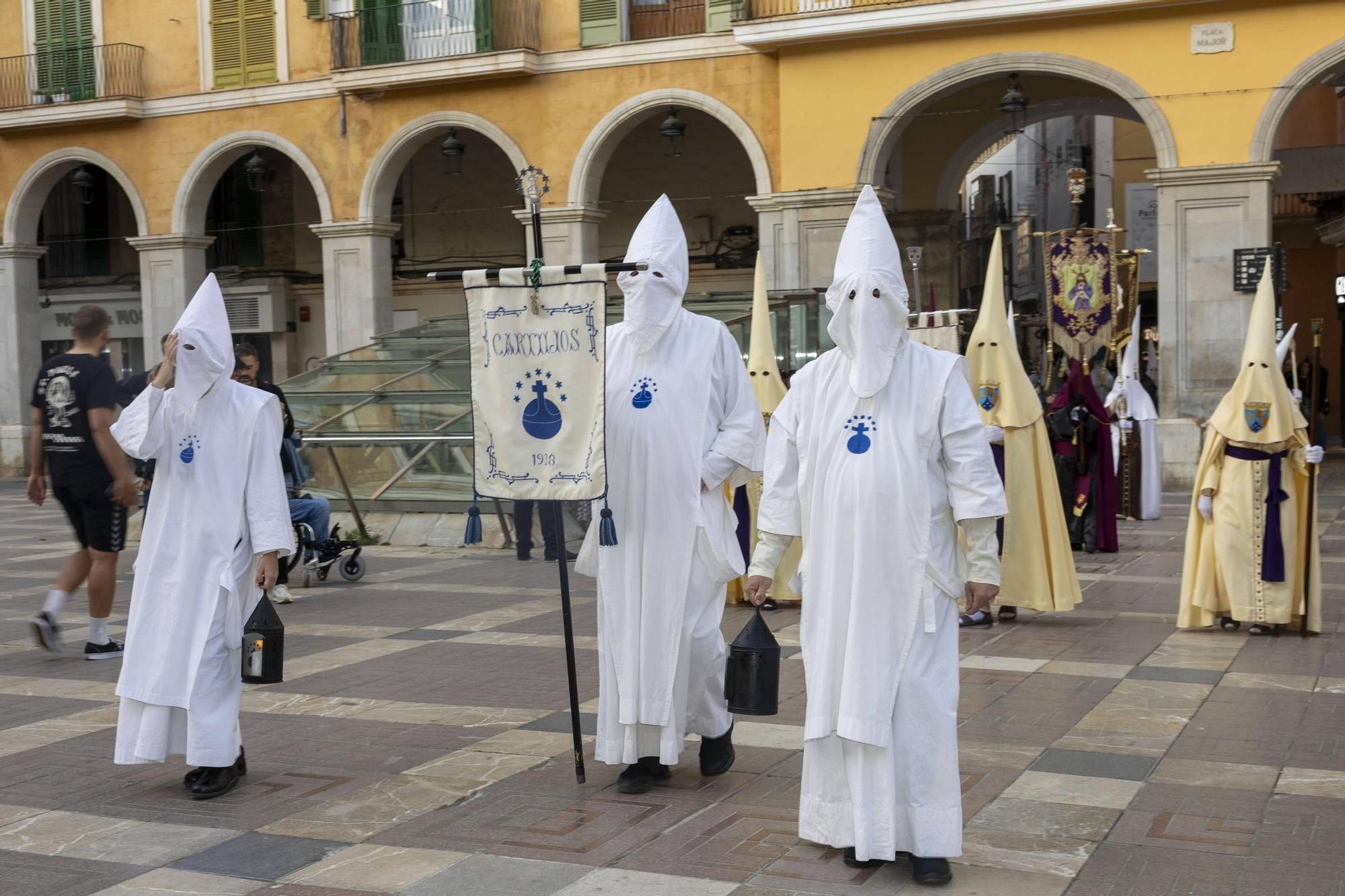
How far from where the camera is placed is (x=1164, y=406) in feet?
64.6

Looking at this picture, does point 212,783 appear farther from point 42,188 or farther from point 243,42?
point 42,188

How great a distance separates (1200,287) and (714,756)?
1569 cm

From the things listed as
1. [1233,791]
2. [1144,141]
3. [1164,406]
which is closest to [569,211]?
[1164,406]

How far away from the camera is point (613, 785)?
5.63 metres

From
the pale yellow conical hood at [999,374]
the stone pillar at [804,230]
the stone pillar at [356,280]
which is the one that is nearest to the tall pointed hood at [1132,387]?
the stone pillar at [804,230]

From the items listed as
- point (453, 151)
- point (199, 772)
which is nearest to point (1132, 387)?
point (453, 151)

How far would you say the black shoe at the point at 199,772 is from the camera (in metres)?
5.62

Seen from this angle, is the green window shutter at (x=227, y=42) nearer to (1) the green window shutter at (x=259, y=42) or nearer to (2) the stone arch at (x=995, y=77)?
(1) the green window shutter at (x=259, y=42)

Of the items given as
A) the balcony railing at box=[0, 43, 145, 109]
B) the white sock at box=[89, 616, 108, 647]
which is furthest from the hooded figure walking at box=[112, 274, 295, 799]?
the balcony railing at box=[0, 43, 145, 109]

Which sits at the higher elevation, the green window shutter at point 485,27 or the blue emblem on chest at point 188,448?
the green window shutter at point 485,27

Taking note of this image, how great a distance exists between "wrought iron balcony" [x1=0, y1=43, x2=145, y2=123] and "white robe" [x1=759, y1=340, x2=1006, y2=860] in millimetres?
24077

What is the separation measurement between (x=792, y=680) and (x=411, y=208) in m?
24.1

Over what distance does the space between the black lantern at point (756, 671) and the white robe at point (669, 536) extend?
1.40 ft

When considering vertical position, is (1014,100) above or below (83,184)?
above
